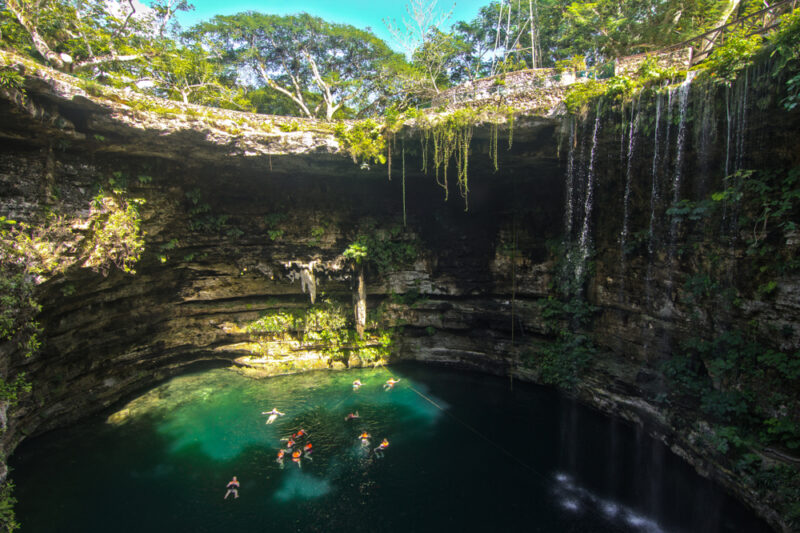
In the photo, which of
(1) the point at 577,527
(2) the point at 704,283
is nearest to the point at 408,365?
(1) the point at 577,527

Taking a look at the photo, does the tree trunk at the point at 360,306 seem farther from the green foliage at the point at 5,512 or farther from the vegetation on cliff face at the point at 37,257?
the green foliage at the point at 5,512

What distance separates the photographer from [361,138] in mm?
9211

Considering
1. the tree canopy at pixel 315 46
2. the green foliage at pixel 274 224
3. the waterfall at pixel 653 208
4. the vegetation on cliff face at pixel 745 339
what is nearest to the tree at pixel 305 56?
the tree canopy at pixel 315 46

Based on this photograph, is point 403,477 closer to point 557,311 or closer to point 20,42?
point 557,311

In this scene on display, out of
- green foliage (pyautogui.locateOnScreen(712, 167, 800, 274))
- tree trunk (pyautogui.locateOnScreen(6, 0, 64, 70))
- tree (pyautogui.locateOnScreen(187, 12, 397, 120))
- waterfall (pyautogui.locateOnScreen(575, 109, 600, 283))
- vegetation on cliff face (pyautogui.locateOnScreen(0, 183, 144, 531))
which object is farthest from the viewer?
tree (pyautogui.locateOnScreen(187, 12, 397, 120))

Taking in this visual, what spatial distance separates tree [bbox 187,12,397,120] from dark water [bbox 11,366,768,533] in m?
14.2

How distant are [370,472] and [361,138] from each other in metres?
7.61

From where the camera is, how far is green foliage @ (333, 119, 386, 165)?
9180 millimetres

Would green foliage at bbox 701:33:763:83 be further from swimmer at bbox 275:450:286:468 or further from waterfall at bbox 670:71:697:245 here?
swimmer at bbox 275:450:286:468

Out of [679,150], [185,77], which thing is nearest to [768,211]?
[679,150]

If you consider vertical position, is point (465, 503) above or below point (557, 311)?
below

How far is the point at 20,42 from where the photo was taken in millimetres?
9812

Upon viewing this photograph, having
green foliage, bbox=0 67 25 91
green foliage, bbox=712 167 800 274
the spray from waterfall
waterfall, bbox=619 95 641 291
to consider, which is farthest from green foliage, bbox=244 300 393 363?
green foliage, bbox=712 167 800 274

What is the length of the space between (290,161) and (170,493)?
25.3 ft
